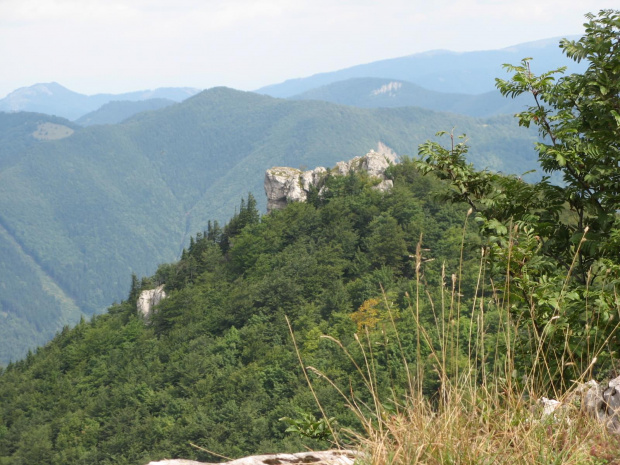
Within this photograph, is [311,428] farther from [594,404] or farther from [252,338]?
[252,338]

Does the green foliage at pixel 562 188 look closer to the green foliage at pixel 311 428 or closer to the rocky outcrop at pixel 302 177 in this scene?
the green foliage at pixel 311 428

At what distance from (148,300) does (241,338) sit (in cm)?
3138

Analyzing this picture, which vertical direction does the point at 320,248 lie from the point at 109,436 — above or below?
above

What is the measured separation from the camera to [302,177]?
96000 mm

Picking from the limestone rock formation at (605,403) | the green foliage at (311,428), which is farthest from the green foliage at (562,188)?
the green foliage at (311,428)

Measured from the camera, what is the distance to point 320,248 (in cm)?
7762

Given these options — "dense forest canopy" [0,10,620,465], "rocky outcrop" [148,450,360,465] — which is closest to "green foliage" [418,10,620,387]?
"rocky outcrop" [148,450,360,465]

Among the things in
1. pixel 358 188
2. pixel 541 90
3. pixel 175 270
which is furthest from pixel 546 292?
pixel 175 270

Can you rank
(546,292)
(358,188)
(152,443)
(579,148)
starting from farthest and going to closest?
(358,188), (152,443), (579,148), (546,292)

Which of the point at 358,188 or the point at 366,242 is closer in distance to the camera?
the point at 366,242

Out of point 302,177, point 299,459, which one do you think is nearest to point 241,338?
point 302,177

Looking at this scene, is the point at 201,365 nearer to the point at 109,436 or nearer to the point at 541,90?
the point at 109,436

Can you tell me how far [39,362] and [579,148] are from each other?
335 feet

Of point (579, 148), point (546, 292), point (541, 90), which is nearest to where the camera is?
point (546, 292)
